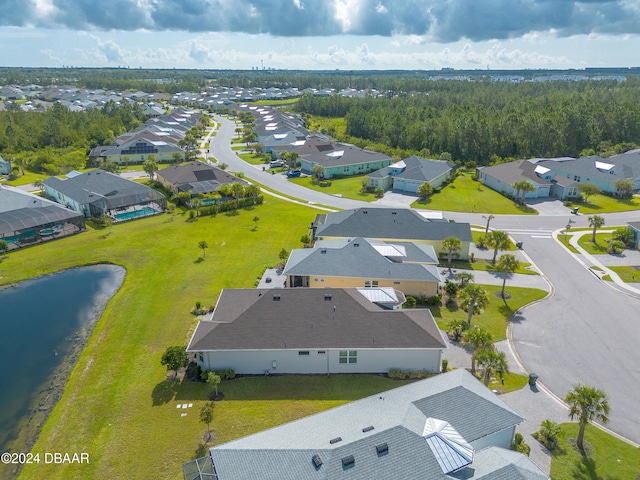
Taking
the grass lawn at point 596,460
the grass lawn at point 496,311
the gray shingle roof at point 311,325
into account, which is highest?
the gray shingle roof at point 311,325

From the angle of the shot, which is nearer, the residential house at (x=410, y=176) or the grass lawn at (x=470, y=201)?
the grass lawn at (x=470, y=201)

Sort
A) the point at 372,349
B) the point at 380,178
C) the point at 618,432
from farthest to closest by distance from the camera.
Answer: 1. the point at 380,178
2. the point at 372,349
3. the point at 618,432

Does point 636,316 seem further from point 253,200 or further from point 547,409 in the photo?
point 253,200

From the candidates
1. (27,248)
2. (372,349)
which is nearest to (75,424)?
(372,349)

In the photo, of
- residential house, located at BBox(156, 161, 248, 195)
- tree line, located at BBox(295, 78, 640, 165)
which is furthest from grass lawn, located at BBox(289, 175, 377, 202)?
tree line, located at BBox(295, 78, 640, 165)

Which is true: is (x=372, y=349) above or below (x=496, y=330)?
above

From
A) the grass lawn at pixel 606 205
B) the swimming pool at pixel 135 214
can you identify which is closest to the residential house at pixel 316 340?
the swimming pool at pixel 135 214

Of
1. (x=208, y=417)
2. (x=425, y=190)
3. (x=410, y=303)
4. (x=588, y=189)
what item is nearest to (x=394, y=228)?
(x=410, y=303)

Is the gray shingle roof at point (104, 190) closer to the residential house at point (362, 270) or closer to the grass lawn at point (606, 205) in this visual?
the residential house at point (362, 270)
